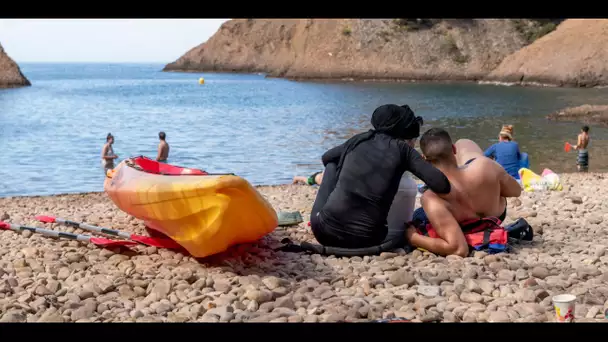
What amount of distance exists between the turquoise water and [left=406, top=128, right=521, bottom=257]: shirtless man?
10.3 m

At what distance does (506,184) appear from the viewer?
6.21 metres

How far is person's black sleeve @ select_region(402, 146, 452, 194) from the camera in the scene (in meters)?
5.73

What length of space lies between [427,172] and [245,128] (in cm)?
2796

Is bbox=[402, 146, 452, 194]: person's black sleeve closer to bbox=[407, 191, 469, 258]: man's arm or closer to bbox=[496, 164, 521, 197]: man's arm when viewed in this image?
bbox=[407, 191, 469, 258]: man's arm

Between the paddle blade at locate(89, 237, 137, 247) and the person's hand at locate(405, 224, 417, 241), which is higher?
the person's hand at locate(405, 224, 417, 241)

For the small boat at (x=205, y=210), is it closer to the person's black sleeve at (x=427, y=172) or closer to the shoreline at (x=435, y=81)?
the person's black sleeve at (x=427, y=172)

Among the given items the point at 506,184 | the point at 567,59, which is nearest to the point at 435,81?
the point at 567,59

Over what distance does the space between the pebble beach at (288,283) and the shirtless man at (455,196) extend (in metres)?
0.14

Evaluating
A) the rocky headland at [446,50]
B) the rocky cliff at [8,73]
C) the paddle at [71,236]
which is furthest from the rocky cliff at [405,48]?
the paddle at [71,236]

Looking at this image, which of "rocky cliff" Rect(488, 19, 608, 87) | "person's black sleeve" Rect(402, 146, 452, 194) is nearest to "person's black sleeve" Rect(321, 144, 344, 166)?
"person's black sleeve" Rect(402, 146, 452, 194)

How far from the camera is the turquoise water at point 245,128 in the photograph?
1919 centimetres

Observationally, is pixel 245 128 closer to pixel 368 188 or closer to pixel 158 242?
pixel 158 242
